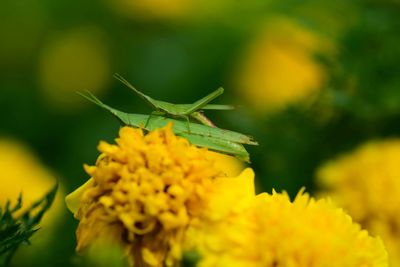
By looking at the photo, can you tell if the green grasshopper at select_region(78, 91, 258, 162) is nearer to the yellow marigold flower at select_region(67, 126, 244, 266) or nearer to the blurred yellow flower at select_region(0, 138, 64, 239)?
the yellow marigold flower at select_region(67, 126, 244, 266)

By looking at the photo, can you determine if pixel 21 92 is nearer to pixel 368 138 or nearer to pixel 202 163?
pixel 368 138

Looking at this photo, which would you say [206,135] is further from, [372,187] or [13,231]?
[372,187]

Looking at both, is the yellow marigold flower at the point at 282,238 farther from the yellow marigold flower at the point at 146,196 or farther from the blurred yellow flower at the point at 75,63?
the blurred yellow flower at the point at 75,63

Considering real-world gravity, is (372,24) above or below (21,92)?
above

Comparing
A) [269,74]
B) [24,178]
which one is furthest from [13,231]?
[269,74]

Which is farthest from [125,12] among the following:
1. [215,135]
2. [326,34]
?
[215,135]

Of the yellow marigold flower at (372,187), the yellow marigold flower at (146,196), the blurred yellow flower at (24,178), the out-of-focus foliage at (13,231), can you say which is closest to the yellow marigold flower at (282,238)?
the yellow marigold flower at (146,196)
